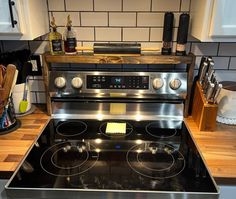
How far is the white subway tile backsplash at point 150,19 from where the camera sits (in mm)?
1229

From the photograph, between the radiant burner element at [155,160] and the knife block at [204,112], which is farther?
the knife block at [204,112]

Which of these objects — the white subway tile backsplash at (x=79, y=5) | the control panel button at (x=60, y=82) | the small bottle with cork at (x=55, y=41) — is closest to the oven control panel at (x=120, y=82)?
the control panel button at (x=60, y=82)

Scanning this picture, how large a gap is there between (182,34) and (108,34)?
1.21ft

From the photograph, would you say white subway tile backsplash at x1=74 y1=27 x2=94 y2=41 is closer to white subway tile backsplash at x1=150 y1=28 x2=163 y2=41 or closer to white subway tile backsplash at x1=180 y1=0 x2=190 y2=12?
white subway tile backsplash at x1=150 y1=28 x2=163 y2=41

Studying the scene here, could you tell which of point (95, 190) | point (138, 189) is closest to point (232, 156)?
point (138, 189)

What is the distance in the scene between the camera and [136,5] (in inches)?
47.8

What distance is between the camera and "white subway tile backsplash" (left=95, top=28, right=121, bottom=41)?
4.15 feet

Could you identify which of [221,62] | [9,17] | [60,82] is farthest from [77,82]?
[221,62]

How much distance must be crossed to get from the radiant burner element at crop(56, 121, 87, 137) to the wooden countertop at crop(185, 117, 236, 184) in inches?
20.5

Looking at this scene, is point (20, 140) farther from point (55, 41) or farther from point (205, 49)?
point (205, 49)

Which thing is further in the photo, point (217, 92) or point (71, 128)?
point (71, 128)

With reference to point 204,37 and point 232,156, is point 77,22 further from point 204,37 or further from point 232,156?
point 232,156

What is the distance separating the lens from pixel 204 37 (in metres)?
1.03

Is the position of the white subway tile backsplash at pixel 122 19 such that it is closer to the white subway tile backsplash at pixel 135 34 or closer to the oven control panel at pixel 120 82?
the white subway tile backsplash at pixel 135 34
